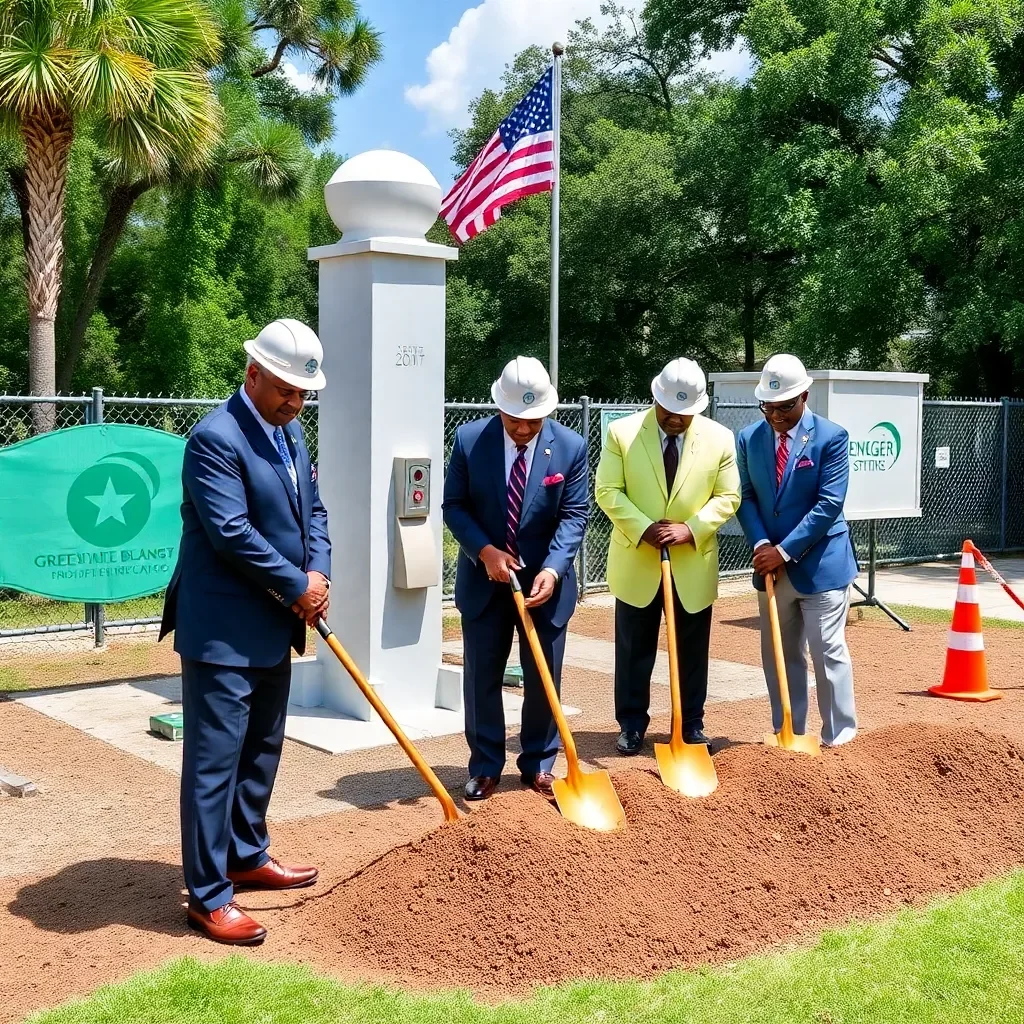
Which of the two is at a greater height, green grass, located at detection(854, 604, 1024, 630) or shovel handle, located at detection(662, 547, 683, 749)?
shovel handle, located at detection(662, 547, 683, 749)

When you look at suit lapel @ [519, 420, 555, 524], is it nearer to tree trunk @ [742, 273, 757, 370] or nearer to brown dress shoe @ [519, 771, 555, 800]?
brown dress shoe @ [519, 771, 555, 800]

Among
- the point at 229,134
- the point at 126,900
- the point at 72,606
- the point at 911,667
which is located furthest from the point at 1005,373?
the point at 126,900

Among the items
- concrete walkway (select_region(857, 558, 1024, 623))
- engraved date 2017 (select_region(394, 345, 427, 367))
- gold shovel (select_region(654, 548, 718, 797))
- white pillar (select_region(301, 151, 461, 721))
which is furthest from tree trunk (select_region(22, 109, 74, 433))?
gold shovel (select_region(654, 548, 718, 797))

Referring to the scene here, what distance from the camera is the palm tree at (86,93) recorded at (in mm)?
13922

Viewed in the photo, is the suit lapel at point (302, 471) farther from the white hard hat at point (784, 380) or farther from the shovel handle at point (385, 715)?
the white hard hat at point (784, 380)

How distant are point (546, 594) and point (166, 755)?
2538 millimetres

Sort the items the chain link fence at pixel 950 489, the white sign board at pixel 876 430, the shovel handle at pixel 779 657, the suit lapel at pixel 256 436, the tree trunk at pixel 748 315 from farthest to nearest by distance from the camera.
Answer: the tree trunk at pixel 748 315, the chain link fence at pixel 950 489, the white sign board at pixel 876 430, the shovel handle at pixel 779 657, the suit lapel at pixel 256 436

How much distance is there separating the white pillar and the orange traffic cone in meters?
3.51

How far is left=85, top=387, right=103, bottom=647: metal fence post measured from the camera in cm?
972

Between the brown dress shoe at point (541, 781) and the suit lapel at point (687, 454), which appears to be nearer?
the brown dress shoe at point (541, 781)

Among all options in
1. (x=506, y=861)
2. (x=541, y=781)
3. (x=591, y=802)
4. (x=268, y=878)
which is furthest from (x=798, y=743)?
(x=268, y=878)

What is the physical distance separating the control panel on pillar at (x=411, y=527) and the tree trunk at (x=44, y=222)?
29.7ft

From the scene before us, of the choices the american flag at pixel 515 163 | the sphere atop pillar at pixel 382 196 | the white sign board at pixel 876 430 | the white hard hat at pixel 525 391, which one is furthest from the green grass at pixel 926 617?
the white hard hat at pixel 525 391

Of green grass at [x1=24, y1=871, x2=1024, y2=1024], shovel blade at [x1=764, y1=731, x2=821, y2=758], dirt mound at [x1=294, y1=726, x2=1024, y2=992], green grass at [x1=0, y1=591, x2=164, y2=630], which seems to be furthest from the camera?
green grass at [x1=0, y1=591, x2=164, y2=630]
